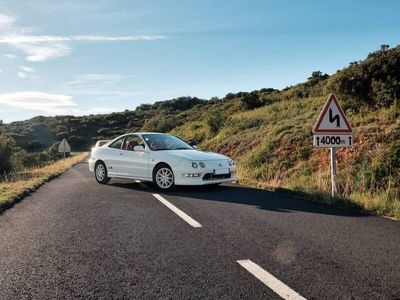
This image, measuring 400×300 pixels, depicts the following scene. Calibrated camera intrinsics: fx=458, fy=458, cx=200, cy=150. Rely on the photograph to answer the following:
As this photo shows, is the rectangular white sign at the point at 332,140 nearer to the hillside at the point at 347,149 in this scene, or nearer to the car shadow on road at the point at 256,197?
the hillside at the point at 347,149

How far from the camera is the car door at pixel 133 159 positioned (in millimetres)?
11852

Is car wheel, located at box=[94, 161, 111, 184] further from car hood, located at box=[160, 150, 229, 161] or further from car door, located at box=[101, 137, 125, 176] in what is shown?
car hood, located at box=[160, 150, 229, 161]

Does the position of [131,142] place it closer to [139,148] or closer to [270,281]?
[139,148]

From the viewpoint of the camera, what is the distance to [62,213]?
8133mm

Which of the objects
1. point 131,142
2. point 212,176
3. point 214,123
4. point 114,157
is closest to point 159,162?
point 212,176

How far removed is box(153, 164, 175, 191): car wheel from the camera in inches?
440

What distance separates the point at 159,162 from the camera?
37.5 ft

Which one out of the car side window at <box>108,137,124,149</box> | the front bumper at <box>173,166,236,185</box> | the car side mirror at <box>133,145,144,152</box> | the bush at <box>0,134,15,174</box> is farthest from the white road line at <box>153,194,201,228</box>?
the bush at <box>0,134,15,174</box>

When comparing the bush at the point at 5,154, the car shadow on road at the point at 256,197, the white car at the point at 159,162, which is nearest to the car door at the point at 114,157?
the white car at the point at 159,162

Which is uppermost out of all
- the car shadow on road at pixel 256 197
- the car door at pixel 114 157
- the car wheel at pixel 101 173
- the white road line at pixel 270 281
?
the car door at pixel 114 157

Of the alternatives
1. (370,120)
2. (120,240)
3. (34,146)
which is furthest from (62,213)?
(34,146)

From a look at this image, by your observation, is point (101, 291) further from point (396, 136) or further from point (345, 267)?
point (396, 136)

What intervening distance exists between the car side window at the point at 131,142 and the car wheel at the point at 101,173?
38.3 inches

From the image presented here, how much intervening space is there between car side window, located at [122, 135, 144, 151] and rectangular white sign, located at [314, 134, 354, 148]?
508cm
